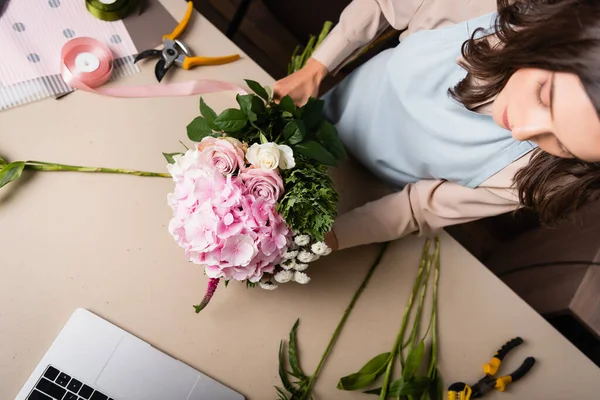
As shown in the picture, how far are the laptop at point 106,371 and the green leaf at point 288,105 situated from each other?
17.4 inches

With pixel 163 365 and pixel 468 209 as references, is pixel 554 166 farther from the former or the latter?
pixel 163 365

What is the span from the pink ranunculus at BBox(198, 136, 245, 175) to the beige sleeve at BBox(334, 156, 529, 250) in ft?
0.89

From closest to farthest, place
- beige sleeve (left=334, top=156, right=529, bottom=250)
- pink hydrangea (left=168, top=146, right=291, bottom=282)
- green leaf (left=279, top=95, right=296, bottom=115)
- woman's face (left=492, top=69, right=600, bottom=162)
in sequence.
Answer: woman's face (left=492, top=69, right=600, bottom=162)
pink hydrangea (left=168, top=146, right=291, bottom=282)
green leaf (left=279, top=95, right=296, bottom=115)
beige sleeve (left=334, top=156, right=529, bottom=250)

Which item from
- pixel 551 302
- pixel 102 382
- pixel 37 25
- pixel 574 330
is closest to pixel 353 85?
pixel 37 25

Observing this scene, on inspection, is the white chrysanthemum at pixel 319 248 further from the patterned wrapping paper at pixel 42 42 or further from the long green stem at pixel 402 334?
the patterned wrapping paper at pixel 42 42

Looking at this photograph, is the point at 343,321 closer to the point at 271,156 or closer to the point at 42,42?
the point at 271,156

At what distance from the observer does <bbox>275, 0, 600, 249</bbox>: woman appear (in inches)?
19.2

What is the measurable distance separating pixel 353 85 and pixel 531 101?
1.49ft

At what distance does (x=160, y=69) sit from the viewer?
82 centimetres

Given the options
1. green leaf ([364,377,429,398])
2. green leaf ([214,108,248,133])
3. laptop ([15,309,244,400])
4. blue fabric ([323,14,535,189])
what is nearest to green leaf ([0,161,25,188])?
laptop ([15,309,244,400])

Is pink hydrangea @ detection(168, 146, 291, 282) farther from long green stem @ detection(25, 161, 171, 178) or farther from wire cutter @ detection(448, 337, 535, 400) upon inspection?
wire cutter @ detection(448, 337, 535, 400)

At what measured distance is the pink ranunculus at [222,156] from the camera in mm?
600

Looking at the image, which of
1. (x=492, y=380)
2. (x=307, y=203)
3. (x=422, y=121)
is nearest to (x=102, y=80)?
(x=307, y=203)

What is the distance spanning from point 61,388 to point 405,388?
1.84 ft
